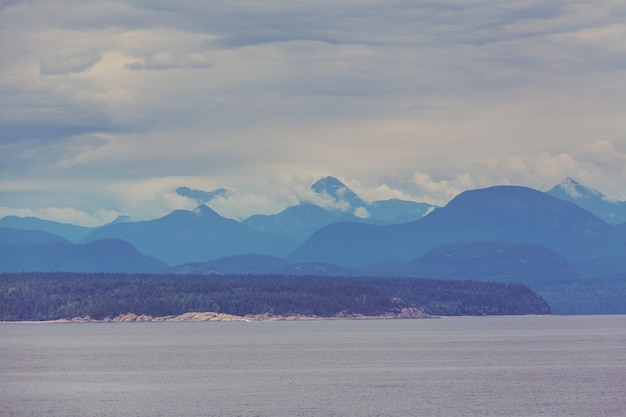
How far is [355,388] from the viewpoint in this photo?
529 feet

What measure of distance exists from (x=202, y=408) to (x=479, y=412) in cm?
3405

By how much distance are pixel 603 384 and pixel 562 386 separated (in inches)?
301

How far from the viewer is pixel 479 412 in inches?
5197

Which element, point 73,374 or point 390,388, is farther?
point 73,374

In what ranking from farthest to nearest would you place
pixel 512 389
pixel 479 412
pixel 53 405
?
1. pixel 512 389
2. pixel 53 405
3. pixel 479 412

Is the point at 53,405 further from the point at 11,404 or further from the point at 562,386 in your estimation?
the point at 562,386

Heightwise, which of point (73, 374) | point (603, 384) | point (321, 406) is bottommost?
point (73, 374)

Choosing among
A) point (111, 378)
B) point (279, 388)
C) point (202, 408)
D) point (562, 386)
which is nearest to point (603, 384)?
point (562, 386)

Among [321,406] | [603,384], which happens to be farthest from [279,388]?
[603,384]

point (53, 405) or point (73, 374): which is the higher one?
point (53, 405)

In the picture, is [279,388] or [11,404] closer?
[11,404]

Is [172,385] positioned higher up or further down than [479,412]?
further down

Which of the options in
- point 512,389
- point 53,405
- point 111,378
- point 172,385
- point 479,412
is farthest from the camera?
point 111,378

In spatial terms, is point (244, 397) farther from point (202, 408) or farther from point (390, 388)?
point (390, 388)
